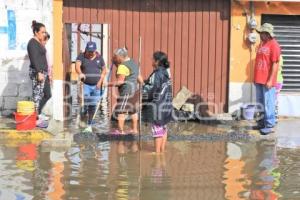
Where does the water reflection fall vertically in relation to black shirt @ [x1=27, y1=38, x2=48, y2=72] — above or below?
below

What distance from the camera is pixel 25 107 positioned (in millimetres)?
9641

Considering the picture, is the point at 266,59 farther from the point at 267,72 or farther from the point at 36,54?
the point at 36,54

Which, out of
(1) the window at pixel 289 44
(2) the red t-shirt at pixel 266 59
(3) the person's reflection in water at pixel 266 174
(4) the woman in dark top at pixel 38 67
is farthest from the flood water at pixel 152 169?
(1) the window at pixel 289 44

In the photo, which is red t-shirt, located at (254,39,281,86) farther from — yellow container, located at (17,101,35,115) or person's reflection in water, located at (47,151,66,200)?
yellow container, located at (17,101,35,115)

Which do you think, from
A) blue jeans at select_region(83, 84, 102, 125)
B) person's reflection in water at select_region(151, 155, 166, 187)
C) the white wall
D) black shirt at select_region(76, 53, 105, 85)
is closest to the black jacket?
person's reflection in water at select_region(151, 155, 166, 187)

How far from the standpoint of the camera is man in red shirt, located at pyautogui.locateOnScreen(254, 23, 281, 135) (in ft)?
33.1

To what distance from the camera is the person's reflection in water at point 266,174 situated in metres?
6.77

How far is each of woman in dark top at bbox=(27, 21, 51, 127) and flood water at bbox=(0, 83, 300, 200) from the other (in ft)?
2.54

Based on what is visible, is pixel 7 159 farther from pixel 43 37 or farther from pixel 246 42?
pixel 246 42

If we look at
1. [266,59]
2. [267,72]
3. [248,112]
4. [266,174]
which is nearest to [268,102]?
[267,72]

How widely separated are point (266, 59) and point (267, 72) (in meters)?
0.23

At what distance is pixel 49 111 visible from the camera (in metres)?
11.2

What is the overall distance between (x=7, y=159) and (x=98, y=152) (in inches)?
55.7

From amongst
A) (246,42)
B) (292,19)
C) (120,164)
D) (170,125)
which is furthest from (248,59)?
(120,164)
